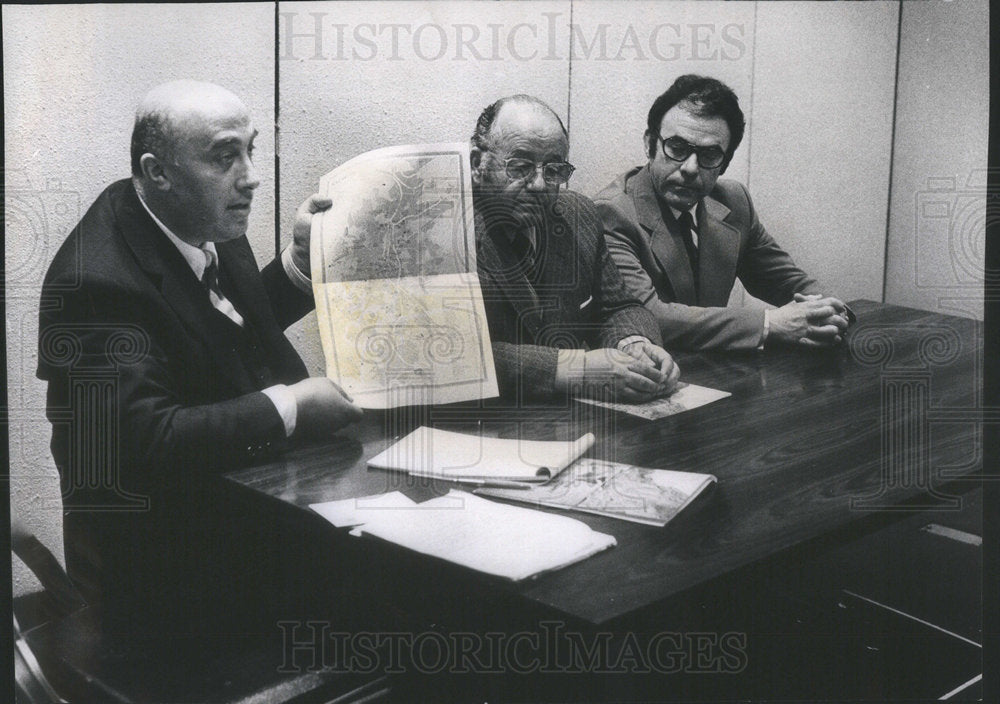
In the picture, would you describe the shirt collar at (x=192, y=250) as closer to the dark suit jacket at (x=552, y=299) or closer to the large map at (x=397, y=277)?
the large map at (x=397, y=277)

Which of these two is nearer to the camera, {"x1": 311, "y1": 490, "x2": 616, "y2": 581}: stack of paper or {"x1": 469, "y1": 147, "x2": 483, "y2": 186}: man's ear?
{"x1": 311, "y1": 490, "x2": 616, "y2": 581}: stack of paper

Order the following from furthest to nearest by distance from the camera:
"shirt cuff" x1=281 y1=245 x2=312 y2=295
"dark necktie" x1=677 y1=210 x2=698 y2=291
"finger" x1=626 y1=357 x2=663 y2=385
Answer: "dark necktie" x1=677 y1=210 x2=698 y2=291
"finger" x1=626 y1=357 x2=663 y2=385
"shirt cuff" x1=281 y1=245 x2=312 y2=295

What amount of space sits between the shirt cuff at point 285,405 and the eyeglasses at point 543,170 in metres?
0.65

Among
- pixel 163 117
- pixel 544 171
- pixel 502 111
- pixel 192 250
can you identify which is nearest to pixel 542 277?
pixel 544 171

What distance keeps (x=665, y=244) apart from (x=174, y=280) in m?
1.07

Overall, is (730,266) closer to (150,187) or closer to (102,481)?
(150,187)

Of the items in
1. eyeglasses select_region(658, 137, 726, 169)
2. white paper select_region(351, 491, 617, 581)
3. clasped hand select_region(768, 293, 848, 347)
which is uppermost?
eyeglasses select_region(658, 137, 726, 169)

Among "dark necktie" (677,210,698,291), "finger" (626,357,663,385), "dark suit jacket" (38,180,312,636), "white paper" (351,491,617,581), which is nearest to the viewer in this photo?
"white paper" (351,491,617,581)

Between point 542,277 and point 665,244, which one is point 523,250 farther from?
point 665,244

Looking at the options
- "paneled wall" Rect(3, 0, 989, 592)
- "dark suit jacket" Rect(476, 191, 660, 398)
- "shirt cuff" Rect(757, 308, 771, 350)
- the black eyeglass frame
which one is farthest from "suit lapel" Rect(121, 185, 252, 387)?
"shirt cuff" Rect(757, 308, 771, 350)

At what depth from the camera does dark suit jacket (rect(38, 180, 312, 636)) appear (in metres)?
1.93

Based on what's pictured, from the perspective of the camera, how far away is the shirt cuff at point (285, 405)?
197cm

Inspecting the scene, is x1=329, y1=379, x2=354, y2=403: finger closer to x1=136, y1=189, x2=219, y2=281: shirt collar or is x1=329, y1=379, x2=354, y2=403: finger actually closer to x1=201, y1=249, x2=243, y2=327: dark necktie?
x1=201, y1=249, x2=243, y2=327: dark necktie

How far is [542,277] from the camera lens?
7.10 ft
